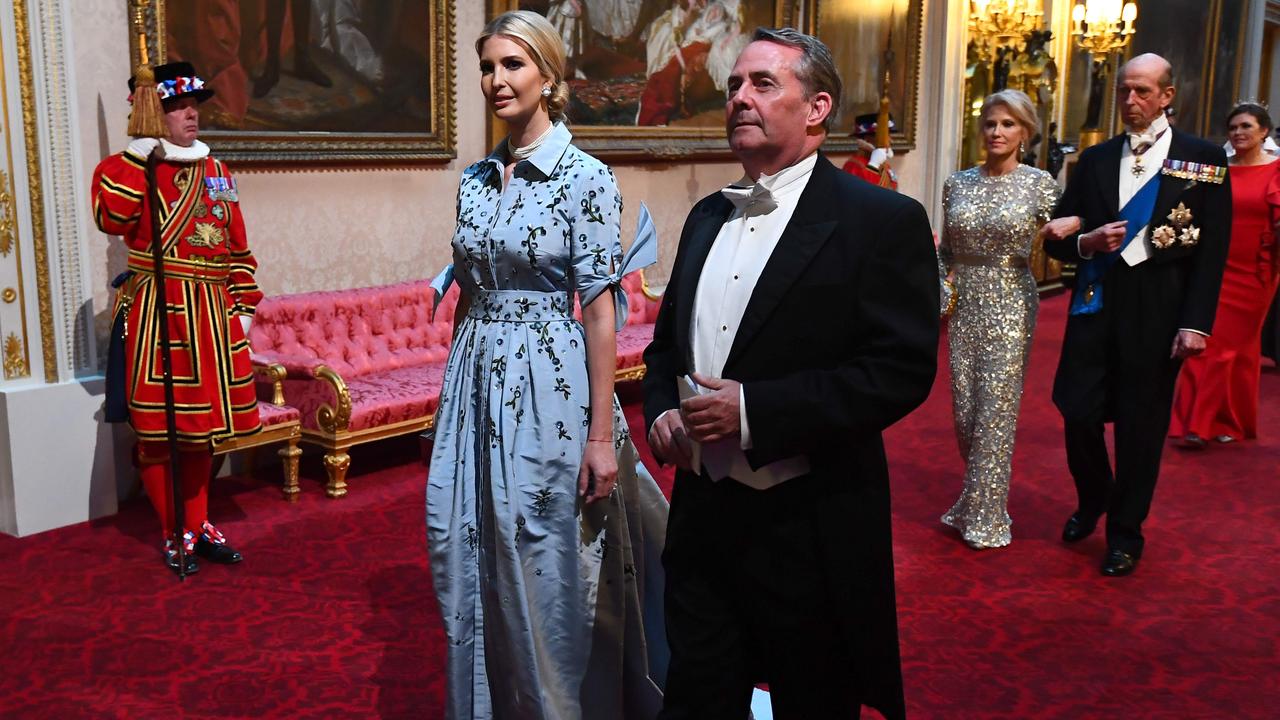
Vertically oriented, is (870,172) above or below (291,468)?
above

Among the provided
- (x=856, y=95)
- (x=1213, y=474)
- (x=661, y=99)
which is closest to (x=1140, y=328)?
(x=1213, y=474)

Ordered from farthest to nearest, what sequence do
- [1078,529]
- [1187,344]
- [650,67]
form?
[650,67], [1078,529], [1187,344]

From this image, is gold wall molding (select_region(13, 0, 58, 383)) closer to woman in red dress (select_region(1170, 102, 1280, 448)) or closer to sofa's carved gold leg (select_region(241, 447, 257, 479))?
sofa's carved gold leg (select_region(241, 447, 257, 479))

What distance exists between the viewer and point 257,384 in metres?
5.78

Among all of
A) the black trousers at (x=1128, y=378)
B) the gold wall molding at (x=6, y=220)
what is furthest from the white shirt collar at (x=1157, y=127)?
the gold wall molding at (x=6, y=220)

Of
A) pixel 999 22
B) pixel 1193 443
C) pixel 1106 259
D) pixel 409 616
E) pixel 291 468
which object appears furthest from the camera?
pixel 999 22

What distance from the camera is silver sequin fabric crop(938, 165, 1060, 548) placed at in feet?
15.4

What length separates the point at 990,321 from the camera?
15.7 feet

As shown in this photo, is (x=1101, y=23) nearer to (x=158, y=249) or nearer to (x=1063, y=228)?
(x=1063, y=228)

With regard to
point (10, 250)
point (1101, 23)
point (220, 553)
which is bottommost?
point (220, 553)

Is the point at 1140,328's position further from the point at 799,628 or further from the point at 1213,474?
the point at 799,628

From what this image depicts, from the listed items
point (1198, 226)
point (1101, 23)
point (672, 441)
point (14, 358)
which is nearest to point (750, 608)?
point (672, 441)

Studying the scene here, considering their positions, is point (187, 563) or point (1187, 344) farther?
point (187, 563)

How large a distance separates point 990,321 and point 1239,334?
2.93 meters
